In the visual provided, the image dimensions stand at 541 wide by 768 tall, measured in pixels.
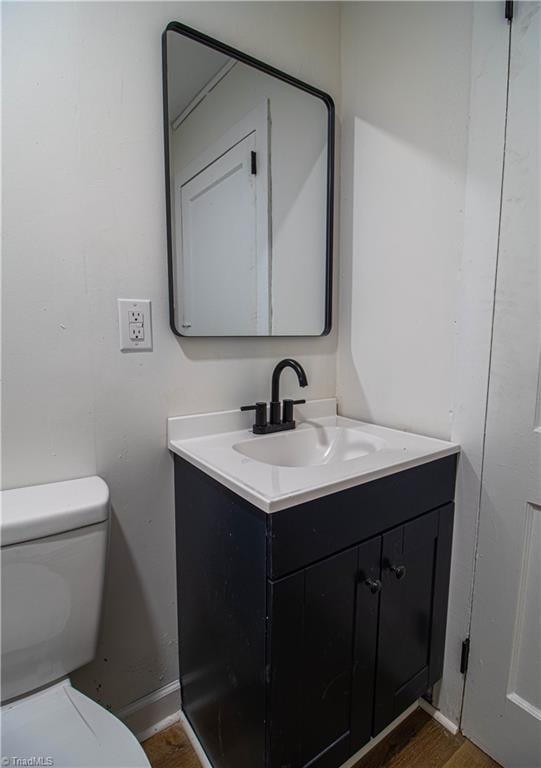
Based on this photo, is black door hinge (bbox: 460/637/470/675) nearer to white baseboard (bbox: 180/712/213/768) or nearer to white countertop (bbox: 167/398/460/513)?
white countertop (bbox: 167/398/460/513)

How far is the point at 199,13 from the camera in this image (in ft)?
3.45

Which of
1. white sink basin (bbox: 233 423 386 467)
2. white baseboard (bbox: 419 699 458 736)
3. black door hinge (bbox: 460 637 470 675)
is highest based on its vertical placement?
white sink basin (bbox: 233 423 386 467)

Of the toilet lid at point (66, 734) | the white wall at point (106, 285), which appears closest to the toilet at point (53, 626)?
the toilet lid at point (66, 734)

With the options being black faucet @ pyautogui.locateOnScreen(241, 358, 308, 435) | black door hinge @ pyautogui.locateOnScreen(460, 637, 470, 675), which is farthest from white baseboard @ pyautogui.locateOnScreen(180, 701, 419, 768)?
black faucet @ pyautogui.locateOnScreen(241, 358, 308, 435)

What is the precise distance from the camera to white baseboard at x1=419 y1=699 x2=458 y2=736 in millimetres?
1155

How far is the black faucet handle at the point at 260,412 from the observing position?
119 centimetres

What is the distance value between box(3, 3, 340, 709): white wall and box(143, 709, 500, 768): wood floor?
0.53 ft

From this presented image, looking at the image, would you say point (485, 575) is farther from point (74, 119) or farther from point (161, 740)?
point (74, 119)

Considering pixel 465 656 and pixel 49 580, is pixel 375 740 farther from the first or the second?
pixel 49 580

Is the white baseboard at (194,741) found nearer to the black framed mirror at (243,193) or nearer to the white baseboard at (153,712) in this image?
the white baseboard at (153,712)

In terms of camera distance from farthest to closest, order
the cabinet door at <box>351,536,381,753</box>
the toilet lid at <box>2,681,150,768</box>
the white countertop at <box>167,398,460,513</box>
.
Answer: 1. the cabinet door at <box>351,536,381,753</box>
2. the white countertop at <box>167,398,460,513</box>
3. the toilet lid at <box>2,681,150,768</box>

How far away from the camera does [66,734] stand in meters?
0.73

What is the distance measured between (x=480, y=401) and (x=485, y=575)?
1.52ft

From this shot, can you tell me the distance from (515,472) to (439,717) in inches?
31.5
